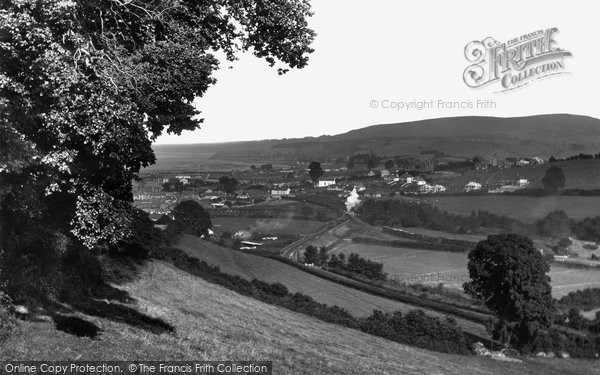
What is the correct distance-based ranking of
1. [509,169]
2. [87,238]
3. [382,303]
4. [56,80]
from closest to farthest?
[56,80] < [87,238] < [382,303] < [509,169]

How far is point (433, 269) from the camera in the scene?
79.6 metres

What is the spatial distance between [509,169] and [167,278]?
122 m

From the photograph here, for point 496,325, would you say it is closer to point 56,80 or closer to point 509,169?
point 56,80

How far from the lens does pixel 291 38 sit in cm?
2147

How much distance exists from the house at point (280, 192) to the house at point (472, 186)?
3733 cm

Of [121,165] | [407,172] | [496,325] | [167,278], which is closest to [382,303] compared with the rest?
[496,325]

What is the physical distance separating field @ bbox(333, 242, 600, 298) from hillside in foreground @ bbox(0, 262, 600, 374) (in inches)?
1150

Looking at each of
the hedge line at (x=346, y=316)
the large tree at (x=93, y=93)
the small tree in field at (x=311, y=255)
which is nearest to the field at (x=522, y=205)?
the small tree in field at (x=311, y=255)

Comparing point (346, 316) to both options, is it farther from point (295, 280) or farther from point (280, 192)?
point (280, 192)

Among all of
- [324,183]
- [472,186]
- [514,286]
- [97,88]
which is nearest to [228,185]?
[324,183]

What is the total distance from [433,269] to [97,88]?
68.0 m

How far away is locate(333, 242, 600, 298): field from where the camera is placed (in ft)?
242

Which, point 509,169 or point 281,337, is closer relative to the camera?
point 281,337

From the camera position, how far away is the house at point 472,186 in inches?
5034
